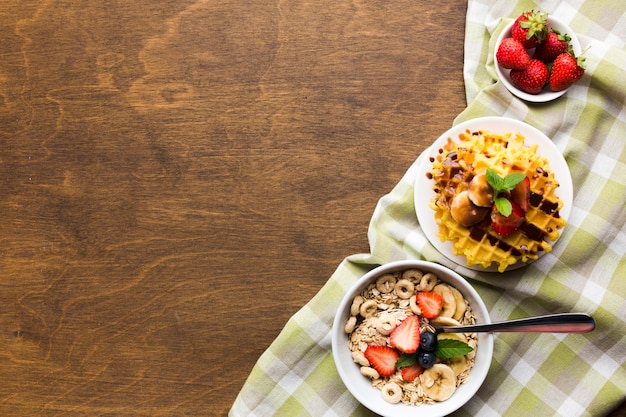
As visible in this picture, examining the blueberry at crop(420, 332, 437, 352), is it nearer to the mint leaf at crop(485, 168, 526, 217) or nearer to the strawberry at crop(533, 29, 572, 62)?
the mint leaf at crop(485, 168, 526, 217)

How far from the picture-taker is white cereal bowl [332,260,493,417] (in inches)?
76.0

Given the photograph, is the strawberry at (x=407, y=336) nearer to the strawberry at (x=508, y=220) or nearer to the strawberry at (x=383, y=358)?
the strawberry at (x=383, y=358)

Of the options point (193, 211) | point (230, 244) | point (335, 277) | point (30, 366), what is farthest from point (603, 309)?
point (30, 366)

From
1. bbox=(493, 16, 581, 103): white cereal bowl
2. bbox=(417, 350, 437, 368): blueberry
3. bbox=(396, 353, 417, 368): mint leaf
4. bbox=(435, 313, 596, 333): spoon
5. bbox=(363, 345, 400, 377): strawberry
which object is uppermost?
bbox=(493, 16, 581, 103): white cereal bowl

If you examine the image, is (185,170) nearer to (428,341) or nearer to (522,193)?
(428,341)

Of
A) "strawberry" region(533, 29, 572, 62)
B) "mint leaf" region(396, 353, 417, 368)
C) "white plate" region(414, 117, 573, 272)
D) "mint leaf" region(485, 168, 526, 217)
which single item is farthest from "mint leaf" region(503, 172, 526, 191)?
"mint leaf" region(396, 353, 417, 368)

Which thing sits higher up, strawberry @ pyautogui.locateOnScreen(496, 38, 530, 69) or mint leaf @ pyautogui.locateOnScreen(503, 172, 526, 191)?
strawberry @ pyautogui.locateOnScreen(496, 38, 530, 69)

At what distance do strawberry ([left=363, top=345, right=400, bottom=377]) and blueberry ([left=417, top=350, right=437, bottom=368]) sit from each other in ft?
0.24

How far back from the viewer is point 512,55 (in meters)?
1.96

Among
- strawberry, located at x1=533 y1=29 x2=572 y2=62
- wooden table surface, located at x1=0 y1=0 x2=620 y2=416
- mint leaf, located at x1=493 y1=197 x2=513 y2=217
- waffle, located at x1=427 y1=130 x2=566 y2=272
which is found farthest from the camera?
wooden table surface, located at x1=0 y1=0 x2=620 y2=416

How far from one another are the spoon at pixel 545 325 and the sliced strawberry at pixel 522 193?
332mm

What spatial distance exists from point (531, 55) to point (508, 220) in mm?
586

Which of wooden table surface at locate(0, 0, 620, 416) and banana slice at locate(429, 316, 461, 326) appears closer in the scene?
banana slice at locate(429, 316, 461, 326)

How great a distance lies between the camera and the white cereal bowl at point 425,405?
6.34ft
